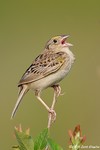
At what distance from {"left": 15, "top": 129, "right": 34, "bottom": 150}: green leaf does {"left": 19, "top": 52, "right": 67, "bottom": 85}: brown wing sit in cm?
267

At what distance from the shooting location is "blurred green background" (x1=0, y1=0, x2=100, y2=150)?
269 inches

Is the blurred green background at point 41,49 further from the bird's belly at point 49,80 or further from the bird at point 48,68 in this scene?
the bird's belly at point 49,80

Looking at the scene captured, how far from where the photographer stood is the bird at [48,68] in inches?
179

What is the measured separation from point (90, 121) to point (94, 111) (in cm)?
11

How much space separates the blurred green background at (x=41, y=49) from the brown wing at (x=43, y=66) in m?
0.58

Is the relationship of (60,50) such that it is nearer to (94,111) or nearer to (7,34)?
(94,111)

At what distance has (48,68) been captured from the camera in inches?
188

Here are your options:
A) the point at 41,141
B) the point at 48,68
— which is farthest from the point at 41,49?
the point at 41,141

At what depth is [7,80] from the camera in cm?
838

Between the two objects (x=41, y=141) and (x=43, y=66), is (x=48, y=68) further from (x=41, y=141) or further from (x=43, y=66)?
(x=41, y=141)

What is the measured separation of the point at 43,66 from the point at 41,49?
447 centimetres

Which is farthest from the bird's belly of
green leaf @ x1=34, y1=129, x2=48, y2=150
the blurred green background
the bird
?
green leaf @ x1=34, y1=129, x2=48, y2=150

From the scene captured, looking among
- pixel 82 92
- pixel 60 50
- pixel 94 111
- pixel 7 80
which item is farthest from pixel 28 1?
pixel 60 50

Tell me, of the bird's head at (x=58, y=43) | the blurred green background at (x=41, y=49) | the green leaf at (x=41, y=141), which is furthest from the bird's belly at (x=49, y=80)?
the green leaf at (x=41, y=141)
